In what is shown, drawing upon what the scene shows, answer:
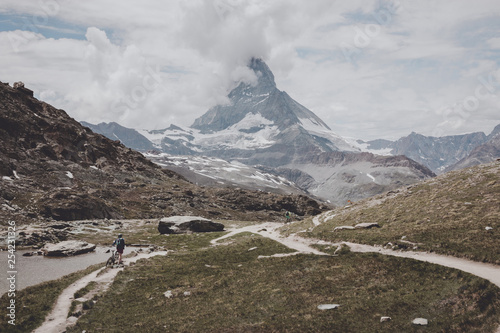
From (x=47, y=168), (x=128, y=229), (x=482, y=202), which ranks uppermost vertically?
(x=47, y=168)

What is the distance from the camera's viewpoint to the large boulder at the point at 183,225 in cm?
7669

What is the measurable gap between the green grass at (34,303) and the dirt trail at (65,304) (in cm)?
43

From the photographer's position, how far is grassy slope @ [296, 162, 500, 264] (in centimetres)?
3119

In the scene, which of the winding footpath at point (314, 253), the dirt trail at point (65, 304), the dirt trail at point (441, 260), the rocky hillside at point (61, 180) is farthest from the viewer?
the rocky hillside at point (61, 180)

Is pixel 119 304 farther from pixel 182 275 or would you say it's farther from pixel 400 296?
pixel 400 296

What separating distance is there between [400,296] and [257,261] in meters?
19.0

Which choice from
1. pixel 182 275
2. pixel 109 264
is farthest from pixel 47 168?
pixel 182 275

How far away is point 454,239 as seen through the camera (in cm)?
3278

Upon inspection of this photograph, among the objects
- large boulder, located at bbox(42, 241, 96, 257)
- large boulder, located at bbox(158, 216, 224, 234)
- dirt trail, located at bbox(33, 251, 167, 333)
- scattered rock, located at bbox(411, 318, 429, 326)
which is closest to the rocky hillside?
large boulder, located at bbox(42, 241, 96, 257)

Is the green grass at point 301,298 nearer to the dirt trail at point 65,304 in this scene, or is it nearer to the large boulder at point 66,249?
the dirt trail at point 65,304

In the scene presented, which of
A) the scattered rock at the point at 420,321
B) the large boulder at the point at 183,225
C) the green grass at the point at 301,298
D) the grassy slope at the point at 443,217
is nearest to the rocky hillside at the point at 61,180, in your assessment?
the large boulder at the point at 183,225

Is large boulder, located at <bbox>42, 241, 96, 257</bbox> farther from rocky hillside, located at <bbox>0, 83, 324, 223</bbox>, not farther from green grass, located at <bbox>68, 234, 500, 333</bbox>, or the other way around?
rocky hillside, located at <bbox>0, 83, 324, 223</bbox>

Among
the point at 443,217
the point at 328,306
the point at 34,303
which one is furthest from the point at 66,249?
the point at 443,217

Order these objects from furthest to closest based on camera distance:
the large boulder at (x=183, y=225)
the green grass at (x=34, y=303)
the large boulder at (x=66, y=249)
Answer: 1. the large boulder at (x=183, y=225)
2. the large boulder at (x=66, y=249)
3. the green grass at (x=34, y=303)
